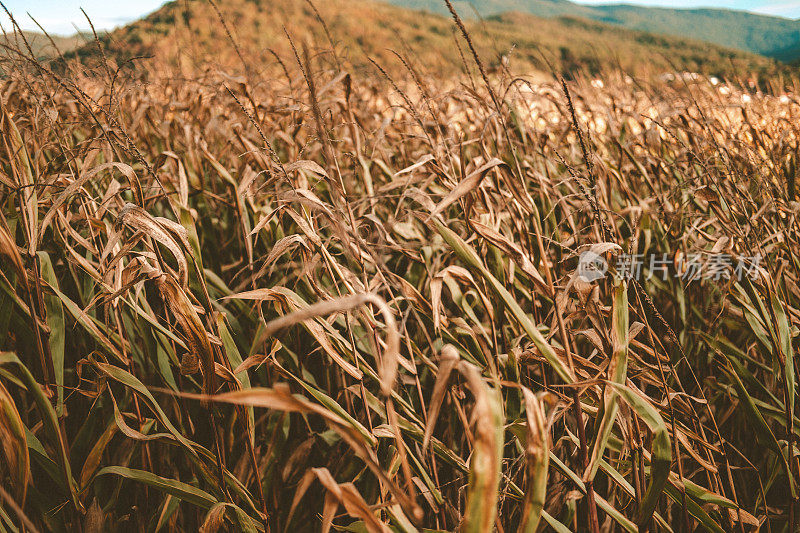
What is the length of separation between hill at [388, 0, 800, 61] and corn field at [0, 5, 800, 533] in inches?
3824

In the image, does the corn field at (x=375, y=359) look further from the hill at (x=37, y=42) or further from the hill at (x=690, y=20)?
the hill at (x=690, y=20)

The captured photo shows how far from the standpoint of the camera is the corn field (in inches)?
25.2

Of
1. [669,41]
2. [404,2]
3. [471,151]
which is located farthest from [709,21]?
[471,151]

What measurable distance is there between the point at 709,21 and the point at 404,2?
220 feet

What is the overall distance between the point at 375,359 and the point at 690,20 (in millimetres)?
137898

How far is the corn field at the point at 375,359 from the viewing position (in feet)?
2.10

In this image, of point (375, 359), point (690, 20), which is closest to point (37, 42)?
point (375, 359)

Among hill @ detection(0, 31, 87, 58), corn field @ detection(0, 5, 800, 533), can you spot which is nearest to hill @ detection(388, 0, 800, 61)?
hill @ detection(0, 31, 87, 58)

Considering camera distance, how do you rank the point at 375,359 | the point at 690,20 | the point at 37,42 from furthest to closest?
the point at 690,20
the point at 37,42
the point at 375,359

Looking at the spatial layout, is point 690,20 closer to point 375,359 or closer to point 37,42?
point 37,42

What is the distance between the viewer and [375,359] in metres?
0.92

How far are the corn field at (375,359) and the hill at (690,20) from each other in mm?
97136

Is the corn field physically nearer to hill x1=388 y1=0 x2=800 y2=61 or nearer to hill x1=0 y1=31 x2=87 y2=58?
hill x1=0 y1=31 x2=87 y2=58

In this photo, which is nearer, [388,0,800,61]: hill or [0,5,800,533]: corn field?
[0,5,800,533]: corn field
